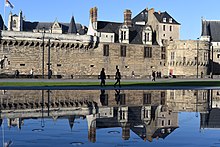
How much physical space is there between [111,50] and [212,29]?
28.9 m

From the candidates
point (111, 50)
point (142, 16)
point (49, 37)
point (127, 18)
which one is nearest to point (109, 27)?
point (127, 18)

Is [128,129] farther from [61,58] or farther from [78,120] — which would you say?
[61,58]

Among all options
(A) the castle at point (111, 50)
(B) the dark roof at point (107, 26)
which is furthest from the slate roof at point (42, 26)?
(B) the dark roof at point (107, 26)

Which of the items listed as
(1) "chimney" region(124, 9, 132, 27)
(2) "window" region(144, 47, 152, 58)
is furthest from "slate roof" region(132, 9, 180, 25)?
(2) "window" region(144, 47, 152, 58)

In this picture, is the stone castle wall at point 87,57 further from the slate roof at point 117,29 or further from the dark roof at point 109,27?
the dark roof at point 109,27

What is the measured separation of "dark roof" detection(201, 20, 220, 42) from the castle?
262 inches

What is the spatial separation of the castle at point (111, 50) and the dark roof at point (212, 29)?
6650 millimetres

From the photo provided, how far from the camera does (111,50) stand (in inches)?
2625

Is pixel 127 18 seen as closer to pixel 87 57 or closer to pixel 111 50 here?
pixel 111 50

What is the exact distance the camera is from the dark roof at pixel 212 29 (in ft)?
280

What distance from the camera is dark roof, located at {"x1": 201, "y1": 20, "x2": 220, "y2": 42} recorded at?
280 feet

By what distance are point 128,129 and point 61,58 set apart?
52.8 metres

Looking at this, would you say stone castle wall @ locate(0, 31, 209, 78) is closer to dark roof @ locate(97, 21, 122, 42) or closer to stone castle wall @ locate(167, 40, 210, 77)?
stone castle wall @ locate(167, 40, 210, 77)

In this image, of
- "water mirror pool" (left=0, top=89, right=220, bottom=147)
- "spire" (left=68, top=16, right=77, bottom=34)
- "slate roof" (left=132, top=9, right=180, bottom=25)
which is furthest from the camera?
"spire" (left=68, top=16, right=77, bottom=34)
